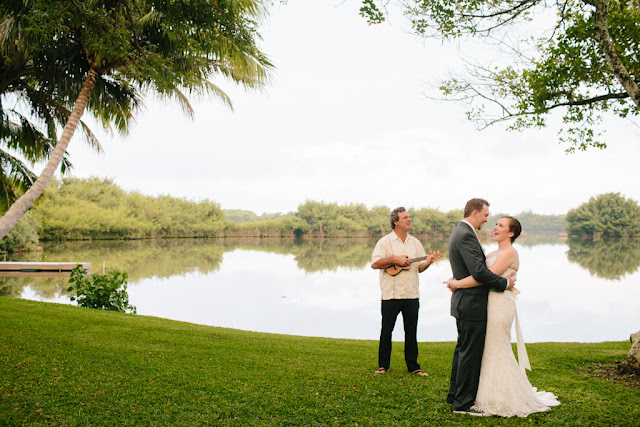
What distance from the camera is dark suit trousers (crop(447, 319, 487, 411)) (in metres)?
3.72

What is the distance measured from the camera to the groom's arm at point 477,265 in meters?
3.62

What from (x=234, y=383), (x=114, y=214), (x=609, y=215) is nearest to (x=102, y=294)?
(x=234, y=383)

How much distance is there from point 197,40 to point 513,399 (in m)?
6.04

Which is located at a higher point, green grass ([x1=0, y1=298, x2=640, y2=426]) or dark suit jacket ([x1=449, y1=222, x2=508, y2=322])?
dark suit jacket ([x1=449, y1=222, x2=508, y2=322])

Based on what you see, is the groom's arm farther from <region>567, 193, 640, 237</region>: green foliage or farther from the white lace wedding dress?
<region>567, 193, 640, 237</region>: green foliage

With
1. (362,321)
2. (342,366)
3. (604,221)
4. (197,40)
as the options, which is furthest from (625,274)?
(604,221)

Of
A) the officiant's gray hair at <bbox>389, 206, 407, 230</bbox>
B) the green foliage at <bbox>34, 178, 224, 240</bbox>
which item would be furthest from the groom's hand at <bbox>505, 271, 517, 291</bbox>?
the green foliage at <bbox>34, 178, 224, 240</bbox>

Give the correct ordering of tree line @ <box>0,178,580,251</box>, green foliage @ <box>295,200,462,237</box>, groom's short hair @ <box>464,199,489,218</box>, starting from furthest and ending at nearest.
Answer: green foliage @ <box>295,200,462,237</box> → tree line @ <box>0,178,580,251</box> → groom's short hair @ <box>464,199,489,218</box>

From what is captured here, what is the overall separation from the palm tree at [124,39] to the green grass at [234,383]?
78.9 inches

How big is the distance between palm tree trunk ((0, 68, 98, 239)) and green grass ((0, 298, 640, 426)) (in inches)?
64.8

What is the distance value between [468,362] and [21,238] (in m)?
31.6

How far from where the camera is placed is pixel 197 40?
642 centimetres

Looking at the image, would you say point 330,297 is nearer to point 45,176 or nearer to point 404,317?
point 45,176

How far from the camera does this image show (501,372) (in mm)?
3684
